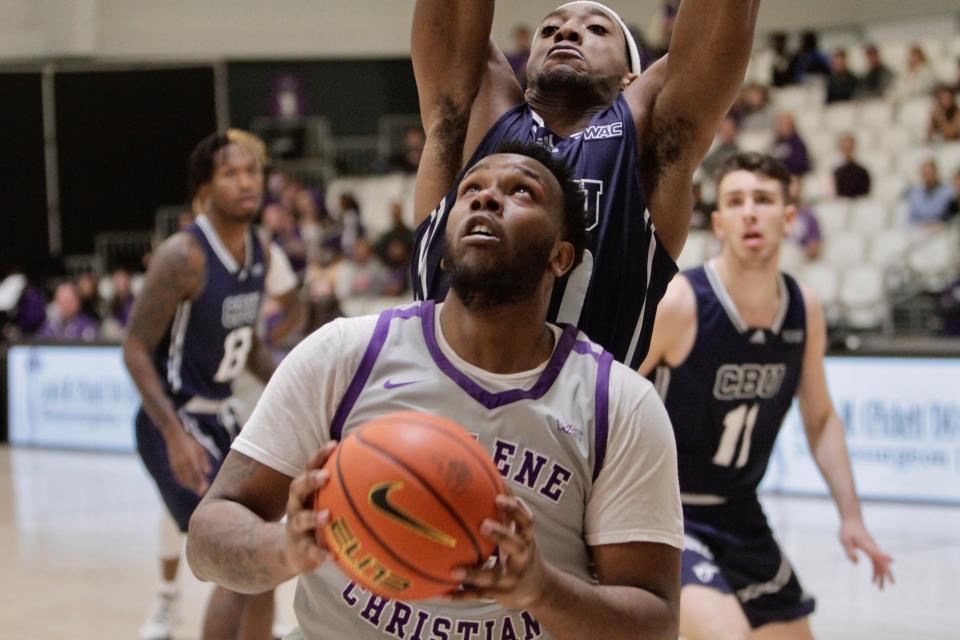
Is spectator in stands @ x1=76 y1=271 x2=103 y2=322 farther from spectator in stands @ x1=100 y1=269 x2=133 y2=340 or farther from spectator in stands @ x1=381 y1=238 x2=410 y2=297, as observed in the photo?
spectator in stands @ x1=381 y1=238 x2=410 y2=297

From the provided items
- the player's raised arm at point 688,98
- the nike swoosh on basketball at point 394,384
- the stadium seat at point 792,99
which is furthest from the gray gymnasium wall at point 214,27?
the nike swoosh on basketball at point 394,384

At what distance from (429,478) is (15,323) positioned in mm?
14996

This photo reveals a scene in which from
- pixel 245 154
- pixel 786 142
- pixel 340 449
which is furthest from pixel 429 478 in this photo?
pixel 786 142

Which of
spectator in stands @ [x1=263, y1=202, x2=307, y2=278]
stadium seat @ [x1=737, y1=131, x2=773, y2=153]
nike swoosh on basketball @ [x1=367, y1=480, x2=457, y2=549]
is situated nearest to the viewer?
nike swoosh on basketball @ [x1=367, y1=480, x2=457, y2=549]

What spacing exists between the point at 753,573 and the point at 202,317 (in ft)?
8.21

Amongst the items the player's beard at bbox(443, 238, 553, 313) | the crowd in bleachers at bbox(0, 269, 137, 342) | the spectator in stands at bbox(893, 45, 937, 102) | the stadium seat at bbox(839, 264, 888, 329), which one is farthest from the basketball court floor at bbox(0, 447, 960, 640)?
the spectator in stands at bbox(893, 45, 937, 102)

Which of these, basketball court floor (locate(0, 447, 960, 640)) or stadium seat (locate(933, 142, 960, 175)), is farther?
stadium seat (locate(933, 142, 960, 175))

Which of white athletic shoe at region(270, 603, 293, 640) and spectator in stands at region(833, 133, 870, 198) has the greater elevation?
spectator in stands at region(833, 133, 870, 198)

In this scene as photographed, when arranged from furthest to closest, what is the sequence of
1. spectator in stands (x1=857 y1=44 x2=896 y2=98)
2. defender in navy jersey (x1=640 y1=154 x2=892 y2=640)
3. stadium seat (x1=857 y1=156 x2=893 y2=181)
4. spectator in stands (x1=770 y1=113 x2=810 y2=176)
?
1. spectator in stands (x1=857 y1=44 x2=896 y2=98)
2. stadium seat (x1=857 y1=156 x2=893 y2=181)
3. spectator in stands (x1=770 y1=113 x2=810 y2=176)
4. defender in navy jersey (x1=640 y1=154 x2=892 y2=640)

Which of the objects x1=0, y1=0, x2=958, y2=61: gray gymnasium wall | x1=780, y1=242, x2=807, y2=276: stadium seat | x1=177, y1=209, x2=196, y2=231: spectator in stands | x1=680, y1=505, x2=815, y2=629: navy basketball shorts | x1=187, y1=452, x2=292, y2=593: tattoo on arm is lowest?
x1=680, y1=505, x2=815, y2=629: navy basketball shorts

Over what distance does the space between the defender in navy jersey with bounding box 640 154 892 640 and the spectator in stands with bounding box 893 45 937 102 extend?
1068 centimetres

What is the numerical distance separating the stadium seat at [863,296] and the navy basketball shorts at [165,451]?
7.37 meters

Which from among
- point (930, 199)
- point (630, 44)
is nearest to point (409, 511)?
point (630, 44)

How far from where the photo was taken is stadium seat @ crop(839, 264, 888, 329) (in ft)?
38.7
